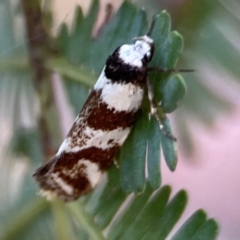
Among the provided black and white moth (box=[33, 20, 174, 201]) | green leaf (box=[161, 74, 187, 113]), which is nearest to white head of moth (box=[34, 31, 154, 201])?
black and white moth (box=[33, 20, 174, 201])

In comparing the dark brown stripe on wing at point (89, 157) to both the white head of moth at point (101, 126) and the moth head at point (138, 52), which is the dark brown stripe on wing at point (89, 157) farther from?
the moth head at point (138, 52)

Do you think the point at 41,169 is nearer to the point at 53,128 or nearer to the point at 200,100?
the point at 53,128

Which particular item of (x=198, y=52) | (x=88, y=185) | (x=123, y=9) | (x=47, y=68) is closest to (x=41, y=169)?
(x=88, y=185)

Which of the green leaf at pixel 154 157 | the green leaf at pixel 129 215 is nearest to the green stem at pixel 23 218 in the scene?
the green leaf at pixel 129 215

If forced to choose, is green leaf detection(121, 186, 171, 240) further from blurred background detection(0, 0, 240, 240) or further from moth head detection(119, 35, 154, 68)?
blurred background detection(0, 0, 240, 240)

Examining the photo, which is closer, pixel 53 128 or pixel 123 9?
pixel 123 9
